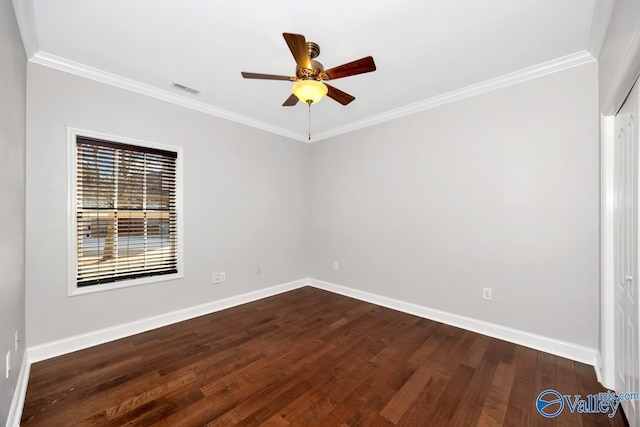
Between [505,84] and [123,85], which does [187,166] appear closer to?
[123,85]

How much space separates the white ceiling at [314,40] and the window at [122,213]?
729mm

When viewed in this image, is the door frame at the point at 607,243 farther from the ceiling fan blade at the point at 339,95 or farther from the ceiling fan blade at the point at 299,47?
the ceiling fan blade at the point at 299,47

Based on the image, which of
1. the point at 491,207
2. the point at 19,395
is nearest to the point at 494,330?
the point at 491,207

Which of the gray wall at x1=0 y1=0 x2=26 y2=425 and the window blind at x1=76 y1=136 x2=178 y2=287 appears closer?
the gray wall at x1=0 y1=0 x2=26 y2=425

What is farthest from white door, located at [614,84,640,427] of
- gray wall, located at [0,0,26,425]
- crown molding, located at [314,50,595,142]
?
gray wall, located at [0,0,26,425]

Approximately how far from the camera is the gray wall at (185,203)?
2.36 m

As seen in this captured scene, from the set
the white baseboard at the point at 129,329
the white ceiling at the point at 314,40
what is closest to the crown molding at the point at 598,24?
the white ceiling at the point at 314,40

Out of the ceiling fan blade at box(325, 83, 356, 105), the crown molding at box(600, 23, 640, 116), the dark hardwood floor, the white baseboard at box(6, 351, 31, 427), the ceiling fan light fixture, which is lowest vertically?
the dark hardwood floor

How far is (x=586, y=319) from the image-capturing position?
2.35 m

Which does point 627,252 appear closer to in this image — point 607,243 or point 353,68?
Result: point 607,243

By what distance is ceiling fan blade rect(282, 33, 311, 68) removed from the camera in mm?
1591

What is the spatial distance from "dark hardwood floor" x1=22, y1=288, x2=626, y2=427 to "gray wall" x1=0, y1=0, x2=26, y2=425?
456 millimetres

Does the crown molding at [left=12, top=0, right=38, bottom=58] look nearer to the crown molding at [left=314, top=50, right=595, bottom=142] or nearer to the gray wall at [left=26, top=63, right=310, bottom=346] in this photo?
the gray wall at [left=26, top=63, right=310, bottom=346]

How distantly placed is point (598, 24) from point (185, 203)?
408cm
